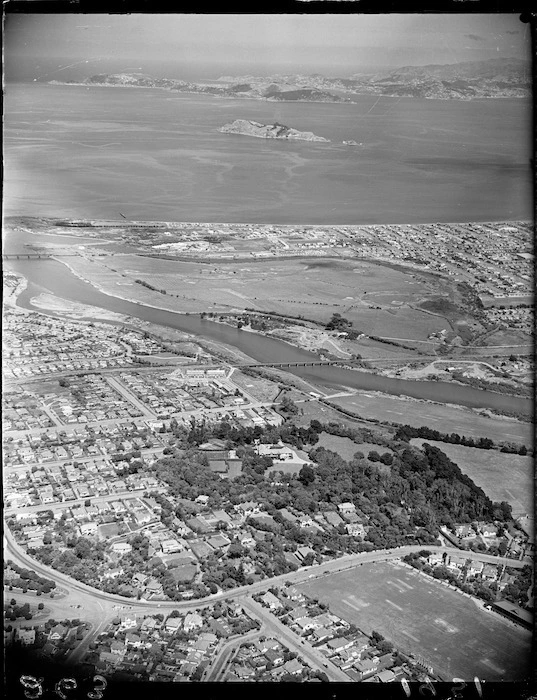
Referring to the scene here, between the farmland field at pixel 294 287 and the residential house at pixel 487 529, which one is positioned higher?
the farmland field at pixel 294 287

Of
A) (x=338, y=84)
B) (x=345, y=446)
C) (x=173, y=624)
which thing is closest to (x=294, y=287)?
(x=345, y=446)

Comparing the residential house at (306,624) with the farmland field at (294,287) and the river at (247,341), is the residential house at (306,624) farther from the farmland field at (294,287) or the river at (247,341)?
the farmland field at (294,287)

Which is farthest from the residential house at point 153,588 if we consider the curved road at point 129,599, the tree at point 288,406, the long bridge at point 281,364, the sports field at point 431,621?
the long bridge at point 281,364

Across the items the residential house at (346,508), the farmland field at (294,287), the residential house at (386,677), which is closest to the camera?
the residential house at (386,677)

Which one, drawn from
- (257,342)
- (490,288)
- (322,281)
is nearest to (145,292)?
(257,342)

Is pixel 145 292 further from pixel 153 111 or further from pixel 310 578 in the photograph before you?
pixel 310 578

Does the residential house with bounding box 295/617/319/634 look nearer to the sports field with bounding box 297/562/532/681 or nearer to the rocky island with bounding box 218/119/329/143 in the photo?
the sports field with bounding box 297/562/532/681

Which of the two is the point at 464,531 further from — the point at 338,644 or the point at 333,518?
the point at 338,644

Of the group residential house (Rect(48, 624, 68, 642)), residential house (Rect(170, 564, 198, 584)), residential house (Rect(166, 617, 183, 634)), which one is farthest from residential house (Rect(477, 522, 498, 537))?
residential house (Rect(48, 624, 68, 642))
